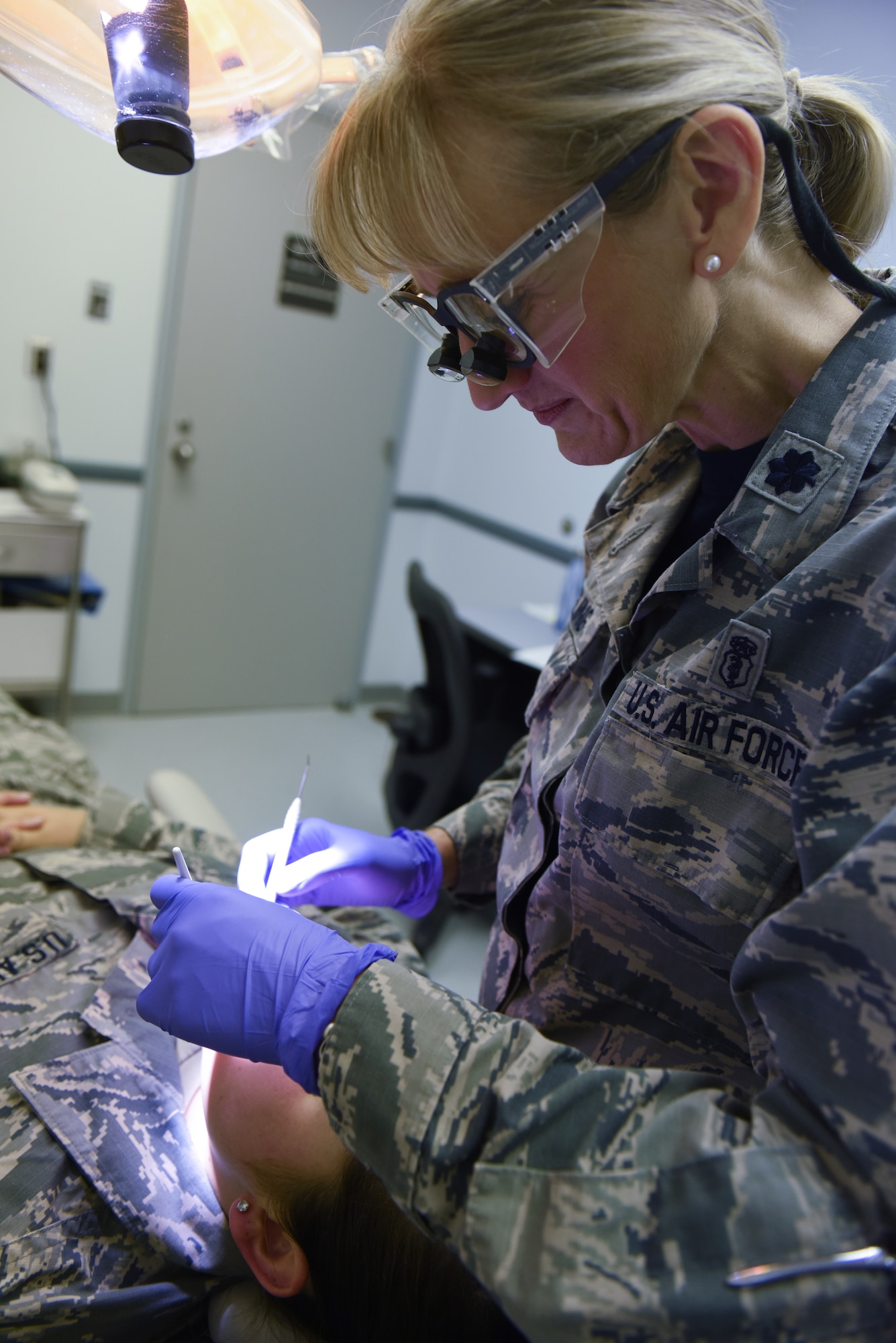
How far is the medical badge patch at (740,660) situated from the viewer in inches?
31.3

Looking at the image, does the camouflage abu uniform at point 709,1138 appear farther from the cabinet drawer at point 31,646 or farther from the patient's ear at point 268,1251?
the cabinet drawer at point 31,646

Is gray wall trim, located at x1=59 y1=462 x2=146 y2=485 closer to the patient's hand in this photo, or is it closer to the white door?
the white door

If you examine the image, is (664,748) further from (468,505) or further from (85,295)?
(468,505)

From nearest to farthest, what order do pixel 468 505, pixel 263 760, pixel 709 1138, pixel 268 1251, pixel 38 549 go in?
pixel 709 1138, pixel 268 1251, pixel 38 549, pixel 263 760, pixel 468 505

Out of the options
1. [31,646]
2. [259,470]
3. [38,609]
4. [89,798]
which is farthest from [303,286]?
[89,798]

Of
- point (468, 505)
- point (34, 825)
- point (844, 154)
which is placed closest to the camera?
point (844, 154)

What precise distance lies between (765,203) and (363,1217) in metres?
1.07

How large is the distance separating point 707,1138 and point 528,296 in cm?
68

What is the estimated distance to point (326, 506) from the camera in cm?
404

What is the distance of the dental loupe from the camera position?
34.7 inches

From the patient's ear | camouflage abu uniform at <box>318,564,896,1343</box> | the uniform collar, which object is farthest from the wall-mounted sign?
camouflage abu uniform at <box>318,564,896,1343</box>

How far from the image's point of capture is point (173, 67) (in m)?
0.89

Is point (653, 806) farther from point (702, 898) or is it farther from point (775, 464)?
point (775, 464)

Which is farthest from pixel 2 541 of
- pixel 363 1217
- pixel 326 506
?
pixel 363 1217
